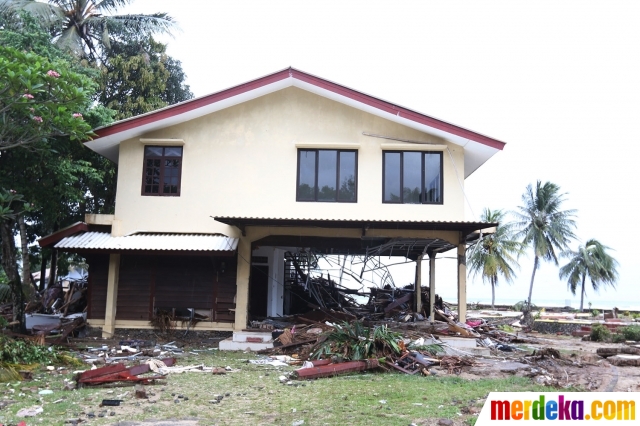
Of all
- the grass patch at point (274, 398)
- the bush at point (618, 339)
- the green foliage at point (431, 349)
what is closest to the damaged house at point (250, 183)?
the green foliage at point (431, 349)

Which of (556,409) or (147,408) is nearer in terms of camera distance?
(556,409)

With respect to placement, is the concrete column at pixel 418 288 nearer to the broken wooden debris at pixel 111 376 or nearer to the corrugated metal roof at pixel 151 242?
the corrugated metal roof at pixel 151 242

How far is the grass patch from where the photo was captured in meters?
7.21

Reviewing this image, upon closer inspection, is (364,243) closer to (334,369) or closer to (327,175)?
(327,175)

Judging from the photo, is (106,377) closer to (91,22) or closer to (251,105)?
(251,105)

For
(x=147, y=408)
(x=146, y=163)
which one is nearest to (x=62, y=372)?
(x=147, y=408)

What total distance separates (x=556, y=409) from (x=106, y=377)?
22.2 feet

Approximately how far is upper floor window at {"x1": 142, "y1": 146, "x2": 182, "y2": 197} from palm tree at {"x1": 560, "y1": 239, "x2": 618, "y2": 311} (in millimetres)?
41007

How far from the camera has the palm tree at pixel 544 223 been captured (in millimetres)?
43062

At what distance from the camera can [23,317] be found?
14469 millimetres

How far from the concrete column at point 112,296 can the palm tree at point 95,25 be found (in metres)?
14.0

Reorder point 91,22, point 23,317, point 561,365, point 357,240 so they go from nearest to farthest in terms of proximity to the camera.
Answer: point 561,365, point 23,317, point 357,240, point 91,22

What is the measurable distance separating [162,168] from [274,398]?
9.49m

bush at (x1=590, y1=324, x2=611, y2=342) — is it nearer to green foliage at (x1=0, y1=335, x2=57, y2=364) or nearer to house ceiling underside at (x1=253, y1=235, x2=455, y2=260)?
house ceiling underside at (x1=253, y1=235, x2=455, y2=260)
